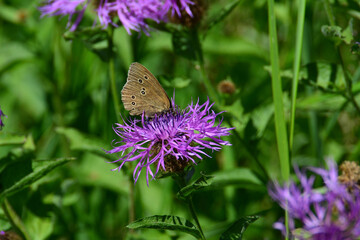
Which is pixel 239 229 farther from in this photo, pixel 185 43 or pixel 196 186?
pixel 185 43

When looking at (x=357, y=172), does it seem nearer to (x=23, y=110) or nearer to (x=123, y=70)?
(x=123, y=70)

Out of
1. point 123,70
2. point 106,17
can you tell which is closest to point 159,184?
point 123,70

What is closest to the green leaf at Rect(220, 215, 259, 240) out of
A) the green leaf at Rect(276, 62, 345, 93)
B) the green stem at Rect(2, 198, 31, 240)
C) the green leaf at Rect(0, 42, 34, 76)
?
the green leaf at Rect(276, 62, 345, 93)

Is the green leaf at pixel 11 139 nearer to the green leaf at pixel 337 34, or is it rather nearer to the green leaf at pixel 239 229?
the green leaf at pixel 239 229

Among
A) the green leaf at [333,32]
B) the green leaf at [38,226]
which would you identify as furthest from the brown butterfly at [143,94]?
the green leaf at [38,226]

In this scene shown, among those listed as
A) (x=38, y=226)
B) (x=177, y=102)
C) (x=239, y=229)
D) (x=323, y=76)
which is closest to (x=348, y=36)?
(x=323, y=76)

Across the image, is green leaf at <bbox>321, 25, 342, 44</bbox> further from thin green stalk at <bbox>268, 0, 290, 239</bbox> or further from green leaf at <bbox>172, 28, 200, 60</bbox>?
green leaf at <bbox>172, 28, 200, 60</bbox>
